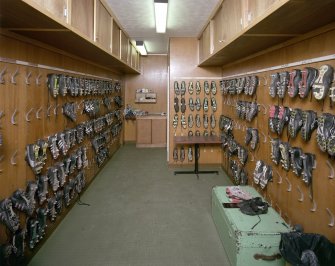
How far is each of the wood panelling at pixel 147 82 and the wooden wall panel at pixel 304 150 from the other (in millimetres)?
5228

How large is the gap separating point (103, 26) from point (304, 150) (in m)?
2.73

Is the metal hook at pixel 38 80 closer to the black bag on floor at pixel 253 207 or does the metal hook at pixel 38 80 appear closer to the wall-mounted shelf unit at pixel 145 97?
the black bag on floor at pixel 253 207

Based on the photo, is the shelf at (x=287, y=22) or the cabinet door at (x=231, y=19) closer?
the shelf at (x=287, y=22)

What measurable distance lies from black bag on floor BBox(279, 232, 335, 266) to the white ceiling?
2.95m

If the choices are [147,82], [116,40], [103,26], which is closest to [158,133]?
[147,82]

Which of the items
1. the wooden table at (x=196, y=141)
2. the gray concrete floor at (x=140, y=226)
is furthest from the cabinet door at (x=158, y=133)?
the gray concrete floor at (x=140, y=226)

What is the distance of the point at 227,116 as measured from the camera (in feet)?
16.5

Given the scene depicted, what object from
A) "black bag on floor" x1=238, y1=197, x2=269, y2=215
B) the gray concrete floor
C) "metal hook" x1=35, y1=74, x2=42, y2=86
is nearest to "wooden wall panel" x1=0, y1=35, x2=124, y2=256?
"metal hook" x1=35, y1=74, x2=42, y2=86

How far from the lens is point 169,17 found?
14.0 feet

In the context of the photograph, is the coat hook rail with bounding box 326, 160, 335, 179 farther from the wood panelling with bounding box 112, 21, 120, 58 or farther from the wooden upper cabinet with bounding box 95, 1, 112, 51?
the wood panelling with bounding box 112, 21, 120, 58

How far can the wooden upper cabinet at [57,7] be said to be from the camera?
72.4 inches

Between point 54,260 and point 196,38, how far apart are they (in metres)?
4.57

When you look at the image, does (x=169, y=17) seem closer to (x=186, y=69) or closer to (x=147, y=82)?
(x=186, y=69)

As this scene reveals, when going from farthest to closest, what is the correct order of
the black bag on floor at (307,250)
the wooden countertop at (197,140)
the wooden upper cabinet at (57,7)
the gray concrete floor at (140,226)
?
the wooden countertop at (197,140), the gray concrete floor at (140,226), the wooden upper cabinet at (57,7), the black bag on floor at (307,250)
